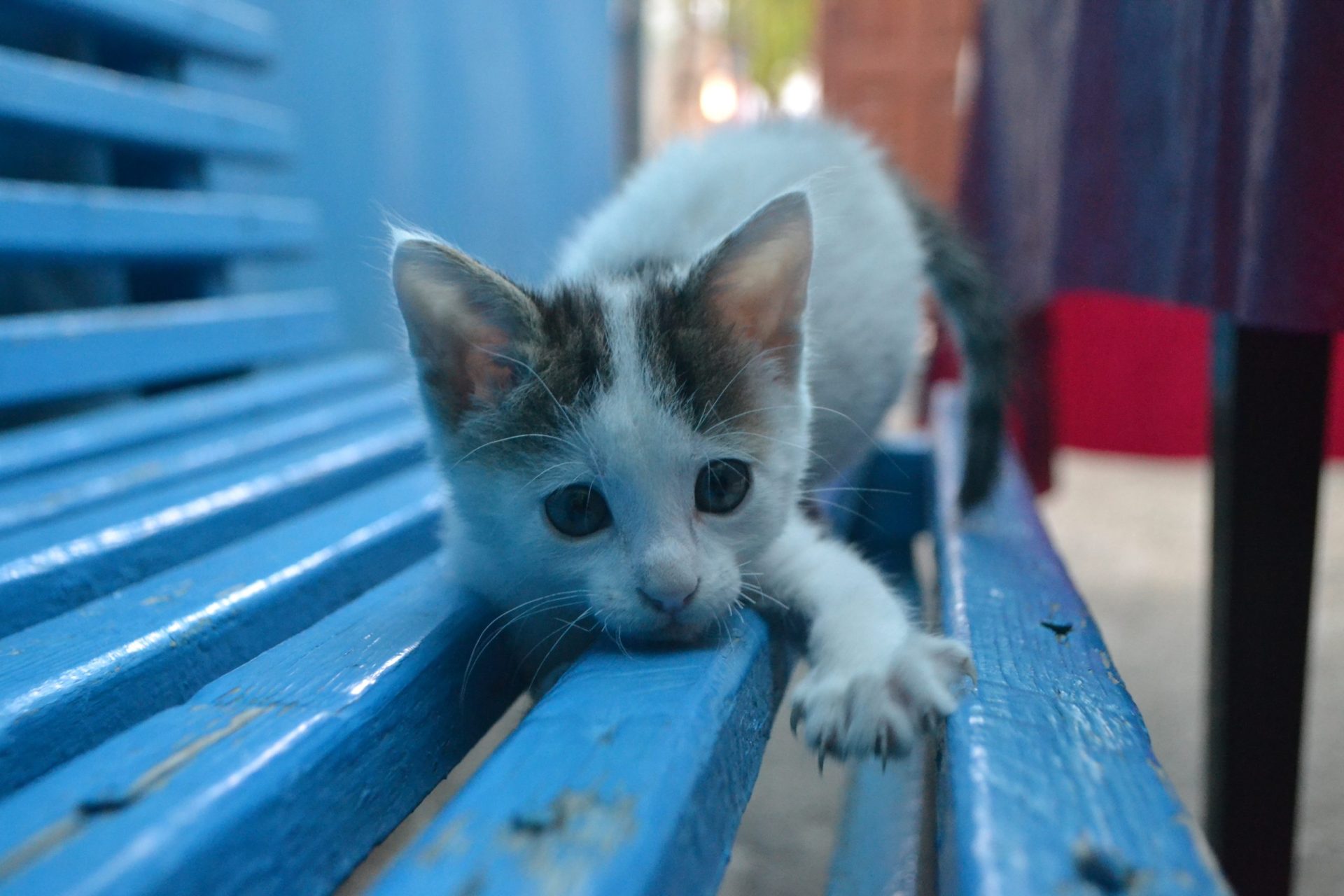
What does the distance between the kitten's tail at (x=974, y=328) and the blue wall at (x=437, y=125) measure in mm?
1091

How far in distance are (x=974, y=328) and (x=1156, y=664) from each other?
1.10 metres

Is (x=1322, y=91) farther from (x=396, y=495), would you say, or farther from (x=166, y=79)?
(x=166, y=79)

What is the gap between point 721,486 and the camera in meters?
0.92

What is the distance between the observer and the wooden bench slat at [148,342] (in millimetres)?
1542

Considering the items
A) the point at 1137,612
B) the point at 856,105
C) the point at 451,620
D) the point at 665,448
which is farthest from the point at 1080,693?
the point at 856,105

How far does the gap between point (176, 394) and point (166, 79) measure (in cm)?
68

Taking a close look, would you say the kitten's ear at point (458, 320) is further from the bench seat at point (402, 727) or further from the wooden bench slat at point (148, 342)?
the wooden bench slat at point (148, 342)

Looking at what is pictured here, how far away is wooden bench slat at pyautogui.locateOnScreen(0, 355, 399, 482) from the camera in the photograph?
141 centimetres

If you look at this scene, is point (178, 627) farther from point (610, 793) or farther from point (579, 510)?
point (610, 793)

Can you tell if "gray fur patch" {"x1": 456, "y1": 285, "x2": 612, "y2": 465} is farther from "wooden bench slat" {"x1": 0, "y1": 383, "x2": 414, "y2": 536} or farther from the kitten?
"wooden bench slat" {"x1": 0, "y1": 383, "x2": 414, "y2": 536}

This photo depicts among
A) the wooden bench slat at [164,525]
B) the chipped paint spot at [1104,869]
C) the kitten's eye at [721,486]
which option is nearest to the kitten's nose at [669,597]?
the kitten's eye at [721,486]

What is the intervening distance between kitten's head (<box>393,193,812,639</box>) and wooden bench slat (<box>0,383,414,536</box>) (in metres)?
0.21

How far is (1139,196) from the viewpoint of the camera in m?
1.36

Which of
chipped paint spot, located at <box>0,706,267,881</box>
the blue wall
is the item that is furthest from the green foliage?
chipped paint spot, located at <box>0,706,267,881</box>
